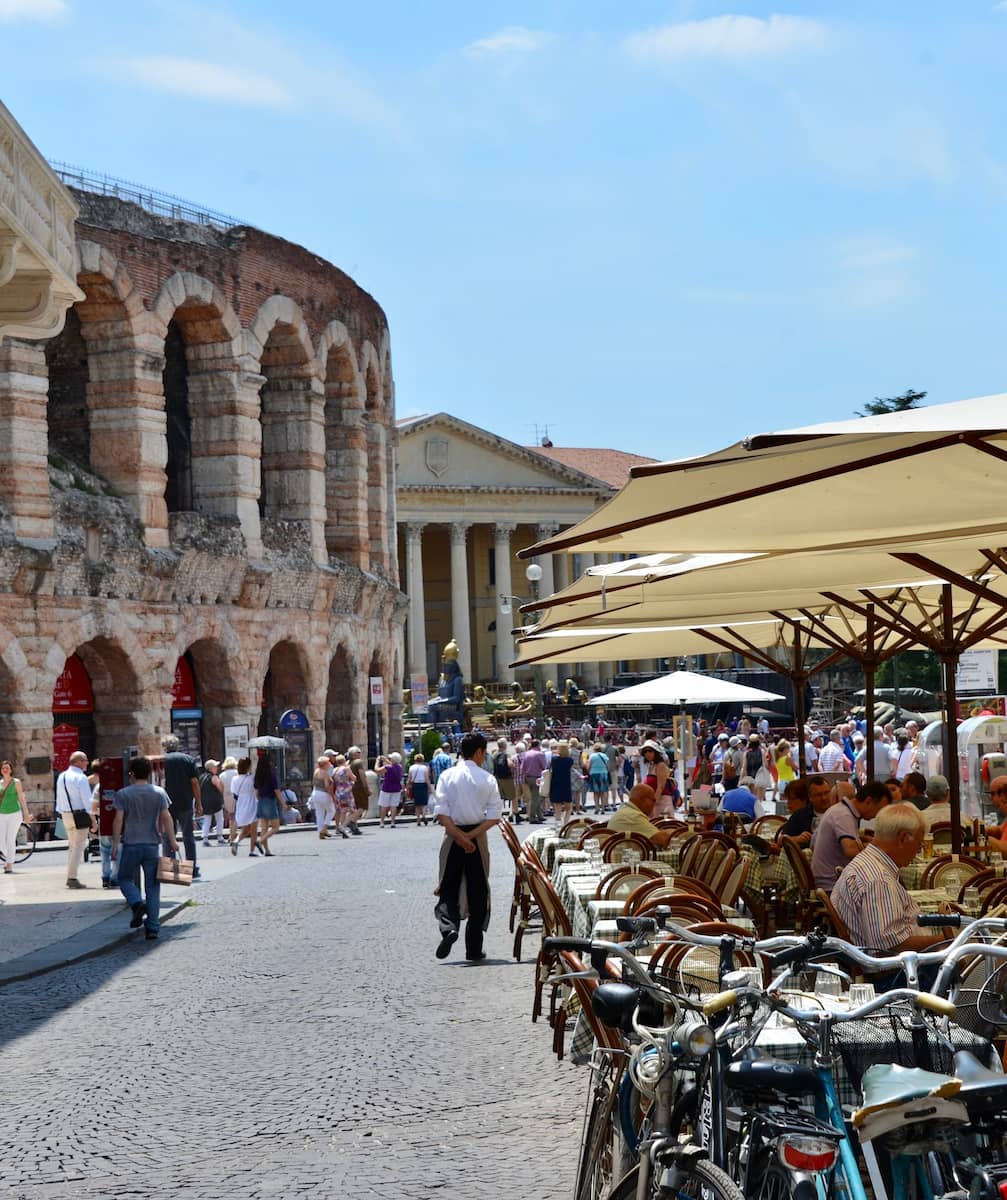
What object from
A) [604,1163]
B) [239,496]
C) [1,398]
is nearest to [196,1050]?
[604,1163]

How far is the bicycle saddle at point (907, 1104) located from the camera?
3.81m

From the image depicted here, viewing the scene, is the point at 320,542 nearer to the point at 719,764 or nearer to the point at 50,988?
Result: the point at 719,764

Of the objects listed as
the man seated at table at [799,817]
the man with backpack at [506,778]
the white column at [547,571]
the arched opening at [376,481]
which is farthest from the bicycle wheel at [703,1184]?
the white column at [547,571]

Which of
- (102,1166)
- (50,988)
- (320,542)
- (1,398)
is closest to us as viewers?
(102,1166)

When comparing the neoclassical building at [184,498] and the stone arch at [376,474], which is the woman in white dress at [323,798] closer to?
the neoclassical building at [184,498]

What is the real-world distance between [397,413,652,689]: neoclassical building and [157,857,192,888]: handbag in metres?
60.3

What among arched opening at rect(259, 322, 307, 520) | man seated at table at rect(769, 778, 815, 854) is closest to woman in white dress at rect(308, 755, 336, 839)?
arched opening at rect(259, 322, 307, 520)

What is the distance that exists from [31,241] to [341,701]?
23.0 metres

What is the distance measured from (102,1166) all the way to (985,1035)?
132 inches

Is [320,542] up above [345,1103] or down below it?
above

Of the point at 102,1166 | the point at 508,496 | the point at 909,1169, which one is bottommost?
Result: the point at 102,1166

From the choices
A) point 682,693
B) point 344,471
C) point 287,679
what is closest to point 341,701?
point 287,679

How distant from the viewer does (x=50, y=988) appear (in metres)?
11.7

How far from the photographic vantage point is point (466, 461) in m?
85.1
